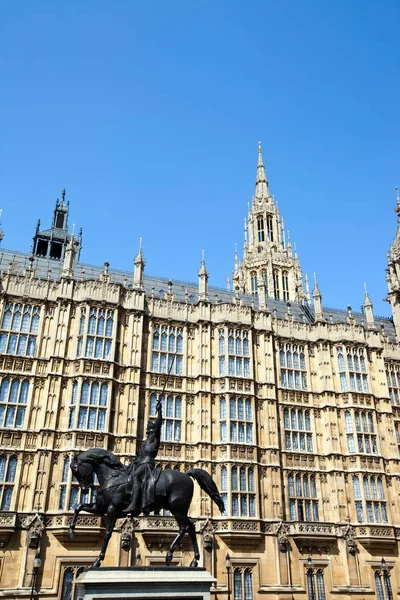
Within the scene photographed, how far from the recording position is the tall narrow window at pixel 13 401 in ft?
116

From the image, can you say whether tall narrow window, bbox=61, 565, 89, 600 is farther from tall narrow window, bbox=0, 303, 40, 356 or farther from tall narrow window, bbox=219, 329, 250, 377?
tall narrow window, bbox=219, 329, 250, 377

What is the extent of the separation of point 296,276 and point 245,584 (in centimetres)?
5361

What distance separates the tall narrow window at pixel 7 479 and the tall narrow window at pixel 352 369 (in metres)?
26.9

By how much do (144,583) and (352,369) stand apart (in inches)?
1335

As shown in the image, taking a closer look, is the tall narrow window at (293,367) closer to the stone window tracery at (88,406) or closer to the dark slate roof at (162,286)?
the dark slate roof at (162,286)

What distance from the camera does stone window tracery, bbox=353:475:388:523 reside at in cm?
4053

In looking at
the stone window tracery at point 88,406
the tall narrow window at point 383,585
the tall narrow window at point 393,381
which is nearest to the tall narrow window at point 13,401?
the stone window tracery at point 88,406

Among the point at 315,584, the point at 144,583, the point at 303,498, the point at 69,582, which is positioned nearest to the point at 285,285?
the point at 303,498

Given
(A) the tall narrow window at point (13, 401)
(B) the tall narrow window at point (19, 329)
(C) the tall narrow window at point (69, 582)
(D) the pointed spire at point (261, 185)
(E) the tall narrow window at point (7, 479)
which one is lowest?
(C) the tall narrow window at point (69, 582)

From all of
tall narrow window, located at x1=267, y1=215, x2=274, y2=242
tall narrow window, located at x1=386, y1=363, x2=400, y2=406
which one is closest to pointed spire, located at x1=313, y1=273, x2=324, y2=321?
tall narrow window, located at x1=386, y1=363, x2=400, y2=406

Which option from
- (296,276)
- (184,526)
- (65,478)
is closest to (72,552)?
(65,478)

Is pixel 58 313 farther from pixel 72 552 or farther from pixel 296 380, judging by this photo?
pixel 296 380

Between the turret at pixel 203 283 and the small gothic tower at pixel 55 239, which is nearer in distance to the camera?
the turret at pixel 203 283

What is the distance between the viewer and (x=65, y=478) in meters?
34.4
